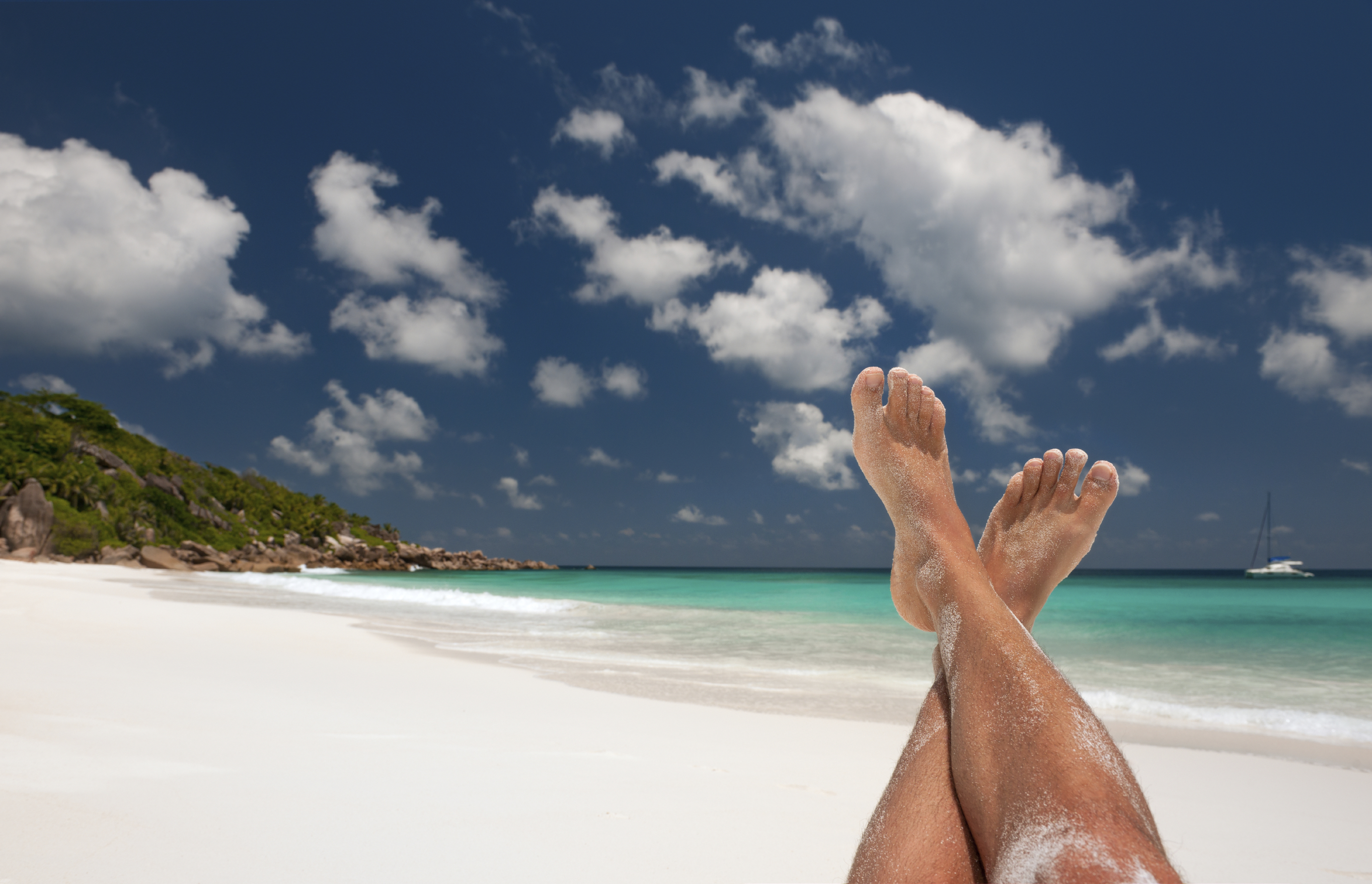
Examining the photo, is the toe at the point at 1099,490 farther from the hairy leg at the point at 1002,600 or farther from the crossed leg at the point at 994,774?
the crossed leg at the point at 994,774

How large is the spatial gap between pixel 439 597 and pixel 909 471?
1092 centimetres

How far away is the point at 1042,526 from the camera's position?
210cm

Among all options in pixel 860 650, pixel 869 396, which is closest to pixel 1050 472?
pixel 869 396

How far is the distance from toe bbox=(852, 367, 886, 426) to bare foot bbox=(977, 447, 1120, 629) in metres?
0.50

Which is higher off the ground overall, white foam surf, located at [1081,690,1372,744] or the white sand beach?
the white sand beach

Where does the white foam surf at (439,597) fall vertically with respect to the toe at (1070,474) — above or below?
below

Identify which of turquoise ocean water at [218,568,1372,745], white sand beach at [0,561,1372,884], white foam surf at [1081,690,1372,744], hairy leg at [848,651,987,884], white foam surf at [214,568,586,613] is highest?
hairy leg at [848,651,987,884]

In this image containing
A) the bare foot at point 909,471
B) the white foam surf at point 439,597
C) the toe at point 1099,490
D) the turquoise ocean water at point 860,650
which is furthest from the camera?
the white foam surf at point 439,597

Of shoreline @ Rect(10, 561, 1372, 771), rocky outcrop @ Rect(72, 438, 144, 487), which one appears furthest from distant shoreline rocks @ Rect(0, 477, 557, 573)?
shoreline @ Rect(10, 561, 1372, 771)

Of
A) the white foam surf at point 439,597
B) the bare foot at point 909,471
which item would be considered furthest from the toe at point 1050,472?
the white foam surf at point 439,597

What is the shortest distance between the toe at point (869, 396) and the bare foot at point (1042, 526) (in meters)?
0.50

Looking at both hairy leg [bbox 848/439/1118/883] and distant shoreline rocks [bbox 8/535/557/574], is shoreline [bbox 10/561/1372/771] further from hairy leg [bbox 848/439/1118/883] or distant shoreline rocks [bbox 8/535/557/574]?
distant shoreline rocks [bbox 8/535/557/574]

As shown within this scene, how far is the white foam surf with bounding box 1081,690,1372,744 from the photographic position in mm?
3439

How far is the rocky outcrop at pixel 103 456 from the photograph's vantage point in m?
23.8
